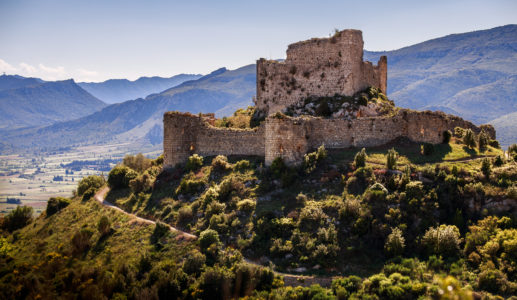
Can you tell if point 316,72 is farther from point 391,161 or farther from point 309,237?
point 309,237

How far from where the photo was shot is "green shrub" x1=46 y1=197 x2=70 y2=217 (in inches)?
1972

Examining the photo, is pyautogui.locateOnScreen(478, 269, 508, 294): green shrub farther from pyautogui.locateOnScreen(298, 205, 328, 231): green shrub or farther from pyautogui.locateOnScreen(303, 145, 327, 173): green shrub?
pyautogui.locateOnScreen(303, 145, 327, 173): green shrub

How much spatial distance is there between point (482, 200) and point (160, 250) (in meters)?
24.7

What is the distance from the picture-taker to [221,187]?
129ft

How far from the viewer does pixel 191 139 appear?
1889 inches

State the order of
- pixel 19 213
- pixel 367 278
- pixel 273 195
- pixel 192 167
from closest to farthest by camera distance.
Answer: pixel 367 278 < pixel 273 195 < pixel 192 167 < pixel 19 213

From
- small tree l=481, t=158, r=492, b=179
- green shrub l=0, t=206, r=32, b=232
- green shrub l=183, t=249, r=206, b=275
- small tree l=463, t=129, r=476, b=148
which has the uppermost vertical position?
small tree l=463, t=129, r=476, b=148

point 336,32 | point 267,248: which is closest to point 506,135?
point 336,32

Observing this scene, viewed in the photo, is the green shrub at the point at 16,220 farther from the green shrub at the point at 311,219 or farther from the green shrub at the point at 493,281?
the green shrub at the point at 493,281

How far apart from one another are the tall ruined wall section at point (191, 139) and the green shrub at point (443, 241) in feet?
75.0

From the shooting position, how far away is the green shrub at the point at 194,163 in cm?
4521

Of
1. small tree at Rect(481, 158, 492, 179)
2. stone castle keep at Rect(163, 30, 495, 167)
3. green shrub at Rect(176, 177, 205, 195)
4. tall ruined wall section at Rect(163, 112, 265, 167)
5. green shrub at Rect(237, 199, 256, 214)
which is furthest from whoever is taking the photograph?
tall ruined wall section at Rect(163, 112, 265, 167)

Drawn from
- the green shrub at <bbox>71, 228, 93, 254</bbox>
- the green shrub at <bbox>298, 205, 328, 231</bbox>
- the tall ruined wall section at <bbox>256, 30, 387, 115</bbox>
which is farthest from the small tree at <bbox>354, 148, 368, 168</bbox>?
the green shrub at <bbox>71, 228, 93, 254</bbox>

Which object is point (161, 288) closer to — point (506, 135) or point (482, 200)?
point (482, 200)
